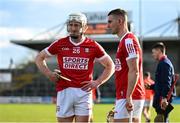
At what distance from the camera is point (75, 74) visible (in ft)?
26.9

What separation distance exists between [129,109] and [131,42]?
0.94 metres

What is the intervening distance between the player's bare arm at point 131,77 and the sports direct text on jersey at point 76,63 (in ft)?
2.44

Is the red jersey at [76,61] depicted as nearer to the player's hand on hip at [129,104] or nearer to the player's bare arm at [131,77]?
the player's bare arm at [131,77]

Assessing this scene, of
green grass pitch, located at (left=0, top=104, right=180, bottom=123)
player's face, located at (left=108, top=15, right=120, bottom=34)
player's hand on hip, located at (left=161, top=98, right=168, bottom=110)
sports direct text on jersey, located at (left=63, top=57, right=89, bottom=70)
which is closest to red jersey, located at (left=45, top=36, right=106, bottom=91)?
sports direct text on jersey, located at (left=63, top=57, right=89, bottom=70)

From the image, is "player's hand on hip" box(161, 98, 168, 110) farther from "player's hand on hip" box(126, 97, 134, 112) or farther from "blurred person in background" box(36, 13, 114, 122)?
"player's hand on hip" box(126, 97, 134, 112)

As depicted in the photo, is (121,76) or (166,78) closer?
(121,76)

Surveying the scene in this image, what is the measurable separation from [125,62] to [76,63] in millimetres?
754

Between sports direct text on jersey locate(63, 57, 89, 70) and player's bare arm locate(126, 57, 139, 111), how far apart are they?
29.3 inches

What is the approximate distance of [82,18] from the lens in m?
8.12

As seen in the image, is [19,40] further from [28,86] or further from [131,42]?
[131,42]

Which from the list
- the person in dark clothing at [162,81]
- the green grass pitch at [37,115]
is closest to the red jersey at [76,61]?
the person in dark clothing at [162,81]

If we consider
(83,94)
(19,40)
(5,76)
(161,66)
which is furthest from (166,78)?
(5,76)

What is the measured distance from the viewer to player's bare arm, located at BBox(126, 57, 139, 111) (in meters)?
7.65

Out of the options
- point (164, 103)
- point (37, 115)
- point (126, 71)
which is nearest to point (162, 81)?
point (164, 103)
